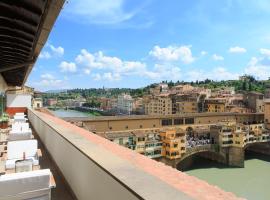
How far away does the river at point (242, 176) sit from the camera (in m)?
20.2

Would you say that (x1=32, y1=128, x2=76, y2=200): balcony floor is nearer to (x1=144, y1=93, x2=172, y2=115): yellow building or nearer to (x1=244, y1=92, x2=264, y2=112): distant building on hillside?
(x1=244, y1=92, x2=264, y2=112): distant building on hillside

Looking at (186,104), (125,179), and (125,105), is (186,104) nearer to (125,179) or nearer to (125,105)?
(125,105)

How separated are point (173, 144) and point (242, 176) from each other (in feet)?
19.2

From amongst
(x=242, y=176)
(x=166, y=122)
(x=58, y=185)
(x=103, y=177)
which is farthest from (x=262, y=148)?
(x=103, y=177)

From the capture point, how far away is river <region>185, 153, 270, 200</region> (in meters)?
20.2

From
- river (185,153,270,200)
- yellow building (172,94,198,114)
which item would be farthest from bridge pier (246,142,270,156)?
yellow building (172,94,198,114)

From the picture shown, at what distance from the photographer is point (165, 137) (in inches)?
1072

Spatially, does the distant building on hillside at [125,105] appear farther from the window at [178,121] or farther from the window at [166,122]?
the window at [166,122]

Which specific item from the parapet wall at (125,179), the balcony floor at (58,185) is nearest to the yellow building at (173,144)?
the balcony floor at (58,185)

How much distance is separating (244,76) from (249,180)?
211 ft

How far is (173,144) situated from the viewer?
2572cm

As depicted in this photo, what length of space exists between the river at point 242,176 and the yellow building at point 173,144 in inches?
69.6

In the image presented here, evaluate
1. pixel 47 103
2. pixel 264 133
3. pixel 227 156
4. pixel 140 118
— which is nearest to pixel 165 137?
pixel 140 118

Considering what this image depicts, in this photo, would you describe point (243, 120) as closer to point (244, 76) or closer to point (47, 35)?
point (47, 35)
